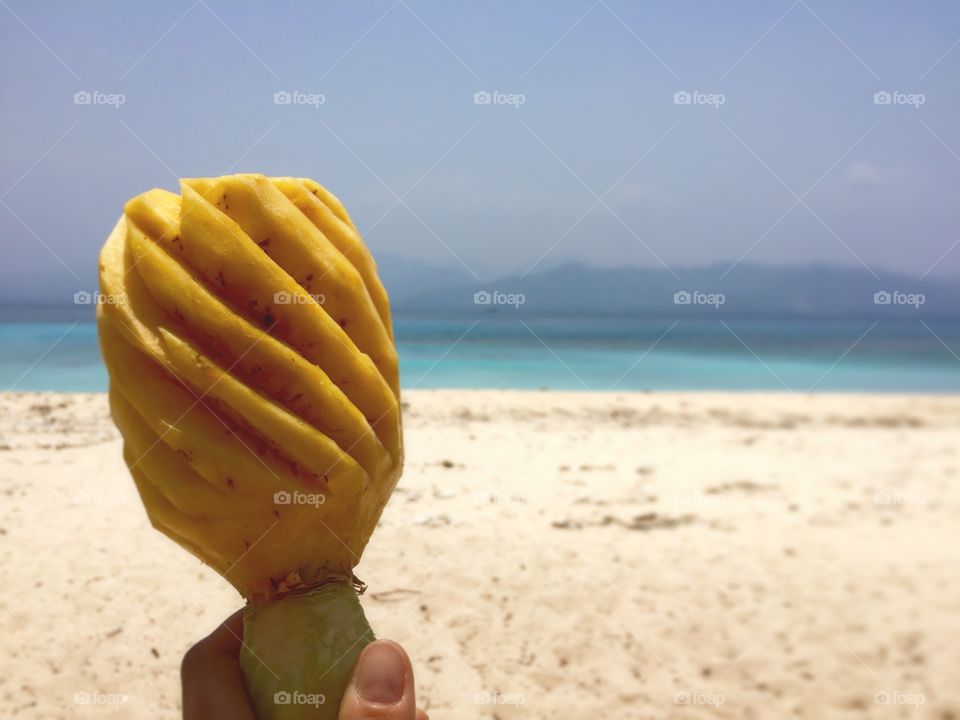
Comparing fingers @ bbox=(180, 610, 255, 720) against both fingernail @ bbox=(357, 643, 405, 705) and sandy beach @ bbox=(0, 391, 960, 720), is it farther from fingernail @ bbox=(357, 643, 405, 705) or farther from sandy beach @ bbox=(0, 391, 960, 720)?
sandy beach @ bbox=(0, 391, 960, 720)

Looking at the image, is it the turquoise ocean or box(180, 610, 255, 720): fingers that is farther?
the turquoise ocean

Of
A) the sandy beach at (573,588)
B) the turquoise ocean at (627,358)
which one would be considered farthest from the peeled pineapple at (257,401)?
the turquoise ocean at (627,358)

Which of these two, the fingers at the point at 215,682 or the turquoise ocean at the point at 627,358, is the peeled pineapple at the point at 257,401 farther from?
the turquoise ocean at the point at 627,358

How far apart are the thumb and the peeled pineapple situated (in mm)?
41

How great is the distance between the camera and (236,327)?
1.35 metres

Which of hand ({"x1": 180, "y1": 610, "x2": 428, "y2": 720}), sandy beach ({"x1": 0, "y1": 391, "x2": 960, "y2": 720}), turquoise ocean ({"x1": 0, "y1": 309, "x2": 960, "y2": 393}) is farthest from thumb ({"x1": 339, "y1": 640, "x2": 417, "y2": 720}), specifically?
turquoise ocean ({"x1": 0, "y1": 309, "x2": 960, "y2": 393})

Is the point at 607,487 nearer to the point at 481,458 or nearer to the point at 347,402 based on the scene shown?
the point at 481,458

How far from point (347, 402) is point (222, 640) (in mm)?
583

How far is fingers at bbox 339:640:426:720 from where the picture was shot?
134 cm

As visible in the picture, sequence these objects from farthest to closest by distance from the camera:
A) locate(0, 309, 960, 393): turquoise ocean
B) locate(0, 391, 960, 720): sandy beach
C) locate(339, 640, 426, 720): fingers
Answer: locate(0, 309, 960, 393): turquoise ocean < locate(0, 391, 960, 720): sandy beach < locate(339, 640, 426, 720): fingers

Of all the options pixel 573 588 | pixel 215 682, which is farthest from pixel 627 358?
pixel 215 682

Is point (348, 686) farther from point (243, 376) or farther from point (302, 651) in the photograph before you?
point (243, 376)

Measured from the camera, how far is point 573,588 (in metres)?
4.77

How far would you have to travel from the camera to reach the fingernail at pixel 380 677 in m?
1.35
